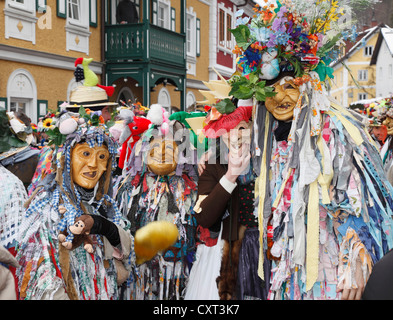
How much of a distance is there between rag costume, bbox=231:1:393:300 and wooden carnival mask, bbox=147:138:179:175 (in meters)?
0.99

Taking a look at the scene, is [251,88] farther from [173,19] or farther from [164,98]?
[173,19]

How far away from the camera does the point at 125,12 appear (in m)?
14.4

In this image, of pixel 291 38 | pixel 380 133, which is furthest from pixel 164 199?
pixel 380 133

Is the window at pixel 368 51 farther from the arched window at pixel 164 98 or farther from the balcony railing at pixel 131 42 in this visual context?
the balcony railing at pixel 131 42

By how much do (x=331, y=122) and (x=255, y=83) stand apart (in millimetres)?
479

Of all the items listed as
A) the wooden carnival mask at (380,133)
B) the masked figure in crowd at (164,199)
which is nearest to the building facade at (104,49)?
the wooden carnival mask at (380,133)

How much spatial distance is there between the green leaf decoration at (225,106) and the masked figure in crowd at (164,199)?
0.83m

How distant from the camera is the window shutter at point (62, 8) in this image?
12.1 metres

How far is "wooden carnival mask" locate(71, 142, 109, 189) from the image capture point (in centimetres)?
319

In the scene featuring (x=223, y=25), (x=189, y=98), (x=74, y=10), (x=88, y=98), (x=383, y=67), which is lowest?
(x=88, y=98)

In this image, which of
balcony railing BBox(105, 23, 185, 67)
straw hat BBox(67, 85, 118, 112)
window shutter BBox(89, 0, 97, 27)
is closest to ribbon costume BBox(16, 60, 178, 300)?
straw hat BBox(67, 85, 118, 112)

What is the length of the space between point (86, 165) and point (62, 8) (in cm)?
1000

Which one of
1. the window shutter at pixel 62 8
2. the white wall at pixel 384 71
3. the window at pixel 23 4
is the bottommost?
the window at pixel 23 4

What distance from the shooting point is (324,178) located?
2.85 meters
